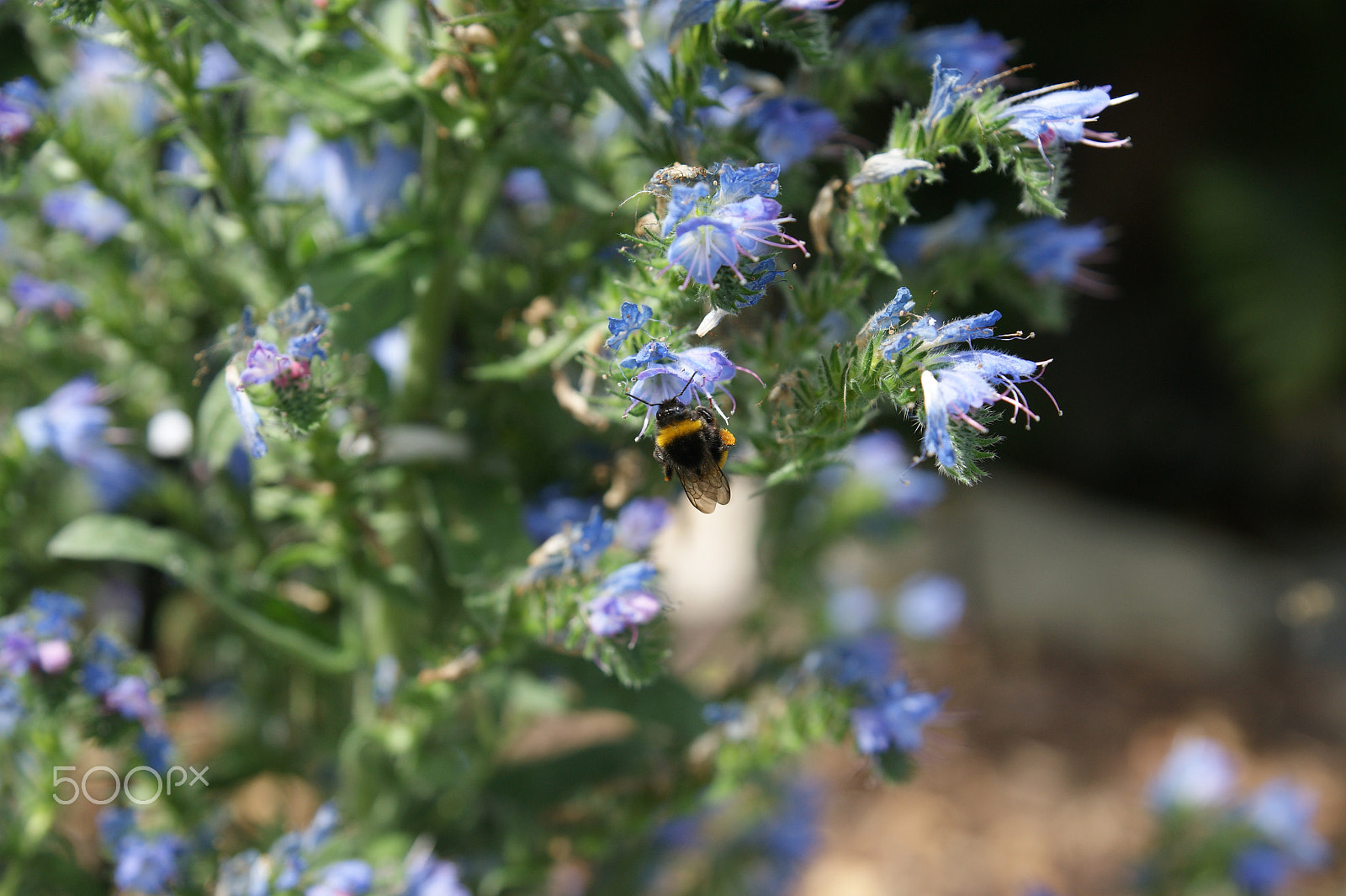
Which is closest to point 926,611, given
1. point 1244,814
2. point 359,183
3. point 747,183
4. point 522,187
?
point 1244,814

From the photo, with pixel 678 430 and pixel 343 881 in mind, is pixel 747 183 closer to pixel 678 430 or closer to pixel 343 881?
pixel 678 430

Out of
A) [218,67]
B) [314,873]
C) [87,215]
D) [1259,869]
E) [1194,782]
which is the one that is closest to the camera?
[314,873]

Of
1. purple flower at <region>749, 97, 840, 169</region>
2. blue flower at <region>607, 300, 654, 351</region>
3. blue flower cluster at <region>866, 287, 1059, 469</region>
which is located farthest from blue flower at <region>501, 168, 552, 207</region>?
blue flower cluster at <region>866, 287, 1059, 469</region>

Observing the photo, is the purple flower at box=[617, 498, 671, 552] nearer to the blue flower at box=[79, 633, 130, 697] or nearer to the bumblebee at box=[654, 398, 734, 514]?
the bumblebee at box=[654, 398, 734, 514]

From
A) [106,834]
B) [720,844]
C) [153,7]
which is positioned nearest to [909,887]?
[720,844]

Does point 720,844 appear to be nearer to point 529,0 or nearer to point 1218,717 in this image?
point 529,0

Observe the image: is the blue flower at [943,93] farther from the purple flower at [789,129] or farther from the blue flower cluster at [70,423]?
the blue flower cluster at [70,423]
